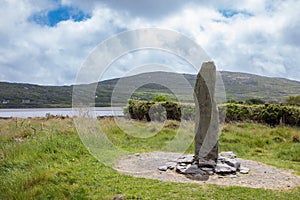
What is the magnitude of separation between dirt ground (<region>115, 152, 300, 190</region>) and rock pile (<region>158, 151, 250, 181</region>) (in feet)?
0.45

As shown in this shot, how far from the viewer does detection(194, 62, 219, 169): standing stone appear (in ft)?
25.2

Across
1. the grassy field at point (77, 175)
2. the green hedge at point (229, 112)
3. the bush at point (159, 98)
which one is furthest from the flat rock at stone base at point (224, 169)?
the bush at point (159, 98)

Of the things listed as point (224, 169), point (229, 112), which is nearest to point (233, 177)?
point (224, 169)

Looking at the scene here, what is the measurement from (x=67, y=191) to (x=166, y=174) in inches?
94.4

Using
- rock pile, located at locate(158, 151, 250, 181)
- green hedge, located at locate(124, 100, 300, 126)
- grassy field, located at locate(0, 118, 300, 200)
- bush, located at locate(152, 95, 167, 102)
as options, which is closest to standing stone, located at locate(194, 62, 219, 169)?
rock pile, located at locate(158, 151, 250, 181)

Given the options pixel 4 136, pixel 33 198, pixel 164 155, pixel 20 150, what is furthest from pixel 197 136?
pixel 4 136

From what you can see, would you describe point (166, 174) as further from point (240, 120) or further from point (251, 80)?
point (251, 80)

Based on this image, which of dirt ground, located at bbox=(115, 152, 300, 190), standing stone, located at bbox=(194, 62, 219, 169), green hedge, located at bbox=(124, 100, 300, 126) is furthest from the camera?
green hedge, located at bbox=(124, 100, 300, 126)

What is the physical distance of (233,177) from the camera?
6926 millimetres

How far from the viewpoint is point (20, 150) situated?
8016 millimetres

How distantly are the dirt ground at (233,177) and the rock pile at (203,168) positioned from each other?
136 millimetres

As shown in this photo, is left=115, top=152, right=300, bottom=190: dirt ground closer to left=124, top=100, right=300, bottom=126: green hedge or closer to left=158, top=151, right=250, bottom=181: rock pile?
left=158, top=151, right=250, bottom=181: rock pile

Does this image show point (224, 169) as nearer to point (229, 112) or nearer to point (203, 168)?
point (203, 168)

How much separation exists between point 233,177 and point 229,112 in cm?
1255
